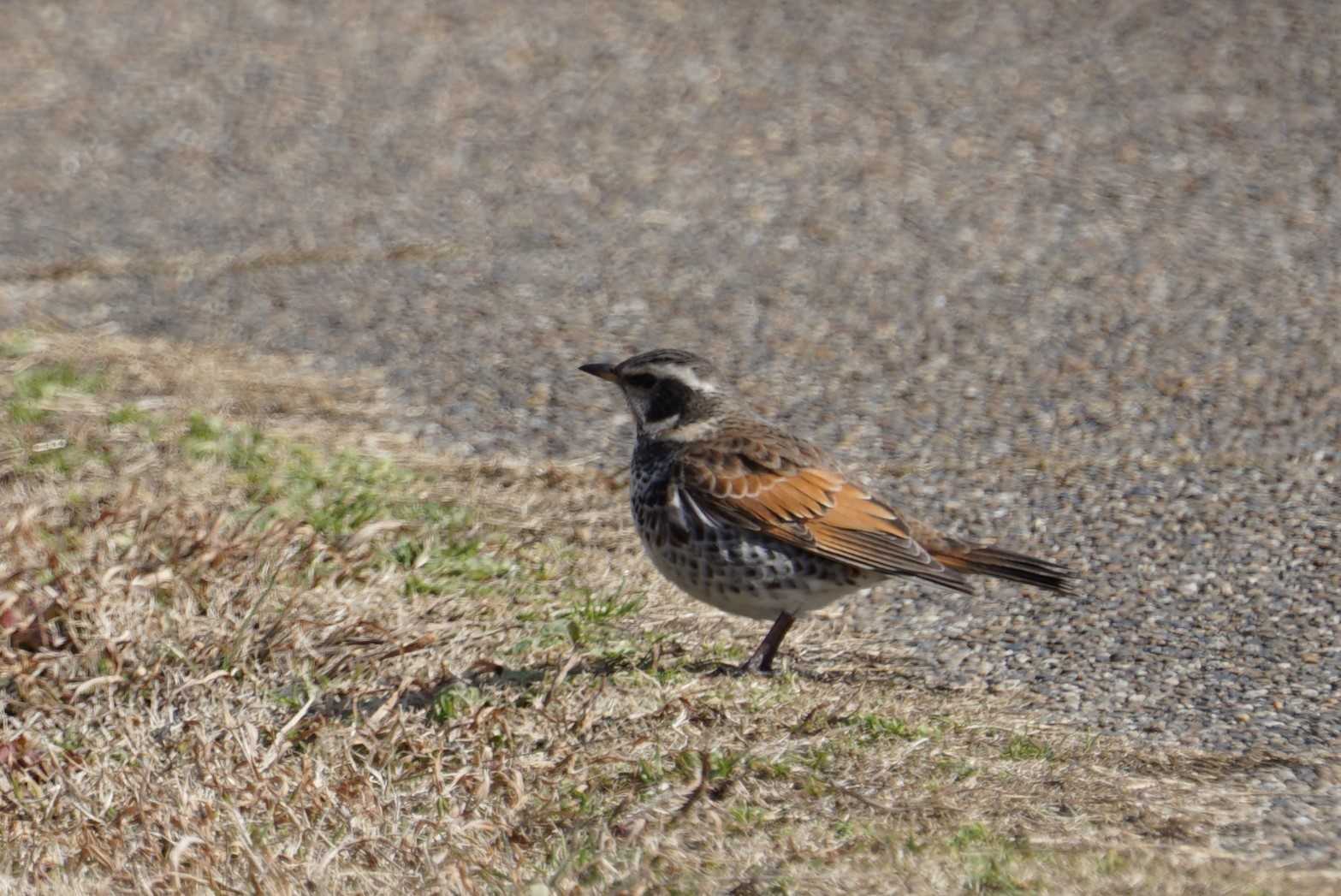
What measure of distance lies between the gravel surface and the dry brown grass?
1.38 feet

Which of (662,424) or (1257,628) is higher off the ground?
(662,424)

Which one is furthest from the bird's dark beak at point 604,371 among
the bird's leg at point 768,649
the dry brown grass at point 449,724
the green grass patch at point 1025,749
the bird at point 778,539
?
the green grass patch at point 1025,749

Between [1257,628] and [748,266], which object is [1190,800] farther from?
[748,266]

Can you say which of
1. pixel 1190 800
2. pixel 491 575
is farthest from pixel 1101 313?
pixel 1190 800

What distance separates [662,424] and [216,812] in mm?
2093

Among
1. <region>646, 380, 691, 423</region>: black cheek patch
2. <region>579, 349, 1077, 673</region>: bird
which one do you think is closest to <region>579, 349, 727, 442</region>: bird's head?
<region>646, 380, 691, 423</region>: black cheek patch

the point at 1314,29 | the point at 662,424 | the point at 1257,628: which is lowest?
the point at 1257,628

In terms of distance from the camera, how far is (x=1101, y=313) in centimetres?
894

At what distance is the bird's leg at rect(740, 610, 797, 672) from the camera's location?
5590 mm

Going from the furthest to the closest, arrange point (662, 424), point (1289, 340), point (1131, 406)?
point (1289, 340) → point (1131, 406) → point (662, 424)

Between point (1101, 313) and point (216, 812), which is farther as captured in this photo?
point (1101, 313)

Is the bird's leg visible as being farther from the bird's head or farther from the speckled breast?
the bird's head

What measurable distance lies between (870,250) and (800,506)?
447cm

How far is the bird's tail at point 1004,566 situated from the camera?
212 inches
